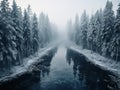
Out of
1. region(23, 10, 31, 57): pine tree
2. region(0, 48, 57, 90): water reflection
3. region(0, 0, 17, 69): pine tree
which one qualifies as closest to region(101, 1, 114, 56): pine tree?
region(0, 48, 57, 90): water reflection

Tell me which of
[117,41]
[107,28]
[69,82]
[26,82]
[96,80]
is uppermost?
[107,28]

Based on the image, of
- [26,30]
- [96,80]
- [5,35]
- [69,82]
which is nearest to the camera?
[69,82]

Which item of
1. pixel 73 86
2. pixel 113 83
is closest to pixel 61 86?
pixel 73 86

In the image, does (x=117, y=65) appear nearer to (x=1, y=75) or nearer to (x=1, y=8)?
(x=1, y=75)

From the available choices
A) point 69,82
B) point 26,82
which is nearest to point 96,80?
point 69,82

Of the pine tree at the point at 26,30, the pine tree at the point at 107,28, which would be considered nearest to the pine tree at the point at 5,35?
the pine tree at the point at 26,30

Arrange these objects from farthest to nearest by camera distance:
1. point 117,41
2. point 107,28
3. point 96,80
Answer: point 107,28 → point 117,41 → point 96,80

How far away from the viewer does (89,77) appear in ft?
91.8

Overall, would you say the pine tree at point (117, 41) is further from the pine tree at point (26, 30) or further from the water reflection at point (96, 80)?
the pine tree at point (26, 30)

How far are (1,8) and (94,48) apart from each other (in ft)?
127

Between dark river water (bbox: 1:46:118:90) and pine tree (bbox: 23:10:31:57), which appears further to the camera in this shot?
pine tree (bbox: 23:10:31:57)

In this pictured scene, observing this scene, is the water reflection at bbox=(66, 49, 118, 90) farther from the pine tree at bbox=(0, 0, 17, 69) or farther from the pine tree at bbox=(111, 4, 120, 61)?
the pine tree at bbox=(0, 0, 17, 69)

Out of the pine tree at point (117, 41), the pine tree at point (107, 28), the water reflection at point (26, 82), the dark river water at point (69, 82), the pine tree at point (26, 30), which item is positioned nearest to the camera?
the water reflection at point (26, 82)

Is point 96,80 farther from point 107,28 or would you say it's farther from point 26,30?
point 26,30
